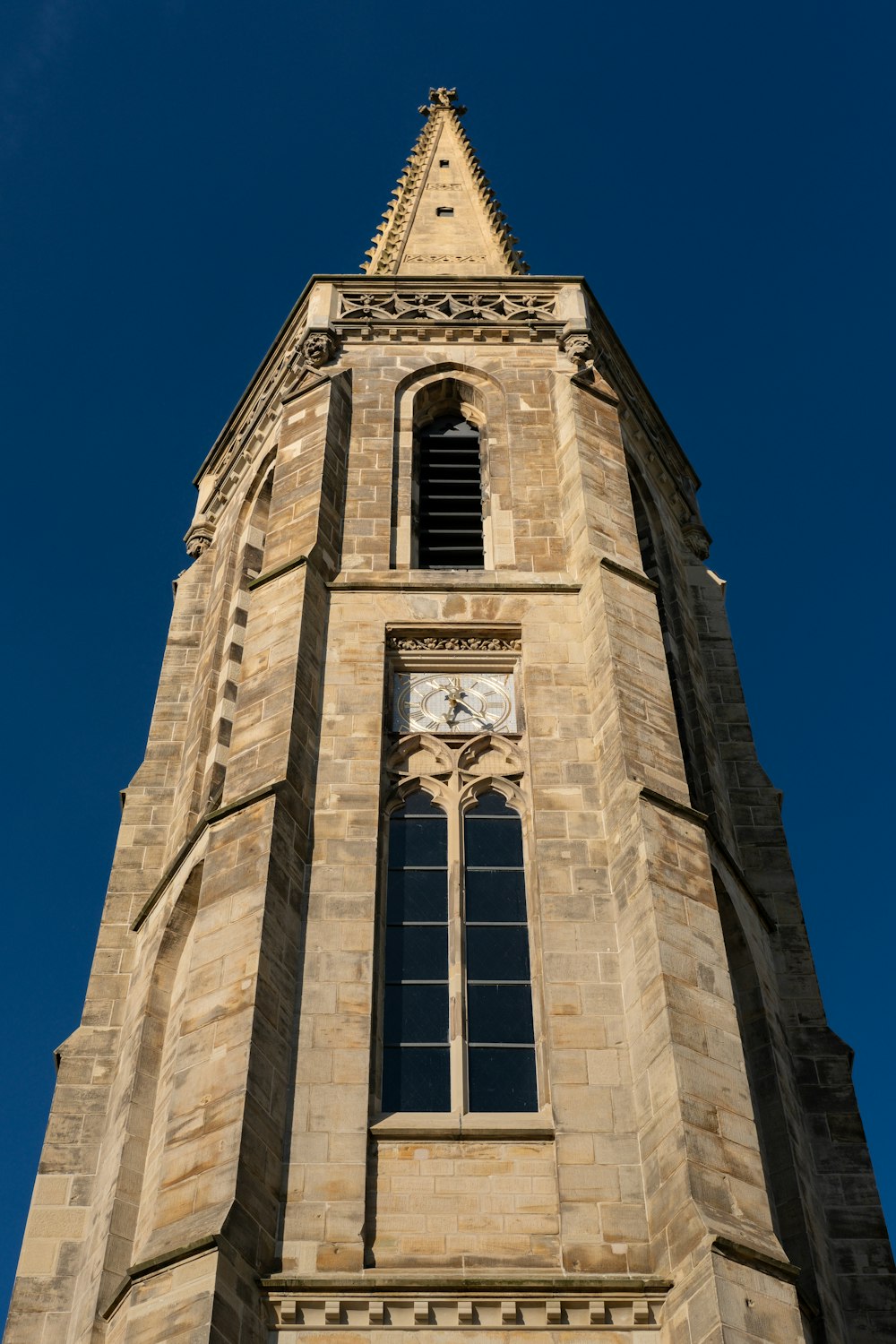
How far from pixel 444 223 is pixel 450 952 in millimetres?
18921

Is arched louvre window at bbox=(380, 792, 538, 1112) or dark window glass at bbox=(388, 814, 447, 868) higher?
dark window glass at bbox=(388, 814, 447, 868)

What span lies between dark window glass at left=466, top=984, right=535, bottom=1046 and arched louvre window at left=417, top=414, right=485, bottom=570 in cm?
673

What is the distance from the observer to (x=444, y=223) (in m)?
32.7

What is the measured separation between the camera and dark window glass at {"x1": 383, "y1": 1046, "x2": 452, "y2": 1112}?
15195mm

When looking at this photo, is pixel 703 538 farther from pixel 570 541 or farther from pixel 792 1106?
pixel 792 1106

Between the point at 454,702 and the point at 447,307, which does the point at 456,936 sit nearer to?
the point at 454,702

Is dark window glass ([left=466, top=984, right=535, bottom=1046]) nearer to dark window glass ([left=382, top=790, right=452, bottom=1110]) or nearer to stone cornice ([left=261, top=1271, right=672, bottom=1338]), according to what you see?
dark window glass ([left=382, top=790, right=452, bottom=1110])

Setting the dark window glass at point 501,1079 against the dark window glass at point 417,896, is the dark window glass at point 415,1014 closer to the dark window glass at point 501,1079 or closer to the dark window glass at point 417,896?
the dark window glass at point 501,1079

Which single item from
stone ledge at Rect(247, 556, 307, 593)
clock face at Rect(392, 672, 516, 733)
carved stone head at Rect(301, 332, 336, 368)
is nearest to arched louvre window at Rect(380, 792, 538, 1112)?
clock face at Rect(392, 672, 516, 733)

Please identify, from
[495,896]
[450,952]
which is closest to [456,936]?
[450,952]

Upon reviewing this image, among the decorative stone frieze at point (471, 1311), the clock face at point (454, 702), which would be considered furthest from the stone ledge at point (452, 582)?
the decorative stone frieze at point (471, 1311)

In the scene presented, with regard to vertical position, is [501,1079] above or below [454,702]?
below

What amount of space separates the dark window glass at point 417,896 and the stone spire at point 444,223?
1286cm

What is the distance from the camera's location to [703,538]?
2759cm
